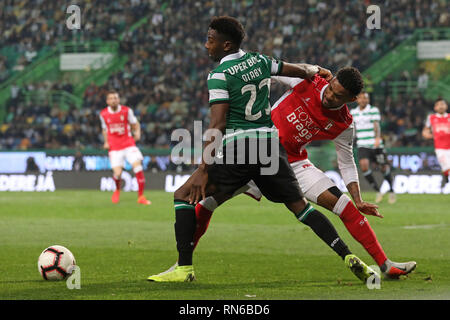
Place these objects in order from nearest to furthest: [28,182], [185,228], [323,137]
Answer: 1. [185,228]
2. [323,137]
3. [28,182]

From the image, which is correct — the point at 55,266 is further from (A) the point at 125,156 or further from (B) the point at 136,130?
(A) the point at 125,156

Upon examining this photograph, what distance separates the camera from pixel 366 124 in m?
17.3

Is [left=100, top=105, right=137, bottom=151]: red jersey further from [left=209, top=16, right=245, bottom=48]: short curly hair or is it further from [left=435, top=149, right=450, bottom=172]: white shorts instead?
[left=209, top=16, right=245, bottom=48]: short curly hair

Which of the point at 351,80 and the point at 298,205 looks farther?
the point at 298,205

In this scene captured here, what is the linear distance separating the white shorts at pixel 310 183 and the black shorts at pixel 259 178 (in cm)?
41

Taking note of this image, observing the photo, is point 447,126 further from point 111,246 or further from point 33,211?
point 111,246

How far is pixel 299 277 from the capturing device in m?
6.82

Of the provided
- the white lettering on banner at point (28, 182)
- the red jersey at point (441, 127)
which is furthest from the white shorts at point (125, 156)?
the white lettering on banner at point (28, 182)

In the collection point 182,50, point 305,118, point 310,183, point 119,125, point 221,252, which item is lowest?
point 221,252

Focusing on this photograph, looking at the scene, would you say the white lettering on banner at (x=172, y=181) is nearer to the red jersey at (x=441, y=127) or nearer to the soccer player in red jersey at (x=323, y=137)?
the red jersey at (x=441, y=127)

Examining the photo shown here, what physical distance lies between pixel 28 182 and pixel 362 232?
1907cm

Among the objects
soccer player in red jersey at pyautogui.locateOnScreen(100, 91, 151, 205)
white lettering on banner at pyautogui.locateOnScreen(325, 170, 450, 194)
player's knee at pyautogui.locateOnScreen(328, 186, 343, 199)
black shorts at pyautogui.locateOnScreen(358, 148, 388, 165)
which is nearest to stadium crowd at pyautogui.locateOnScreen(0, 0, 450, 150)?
white lettering on banner at pyautogui.locateOnScreen(325, 170, 450, 194)

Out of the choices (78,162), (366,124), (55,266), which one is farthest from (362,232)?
(78,162)

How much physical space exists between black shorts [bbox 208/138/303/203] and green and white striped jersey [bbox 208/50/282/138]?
0.15 meters
